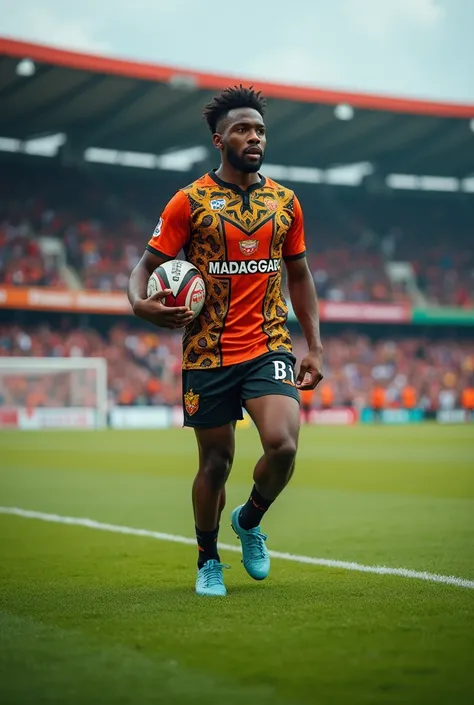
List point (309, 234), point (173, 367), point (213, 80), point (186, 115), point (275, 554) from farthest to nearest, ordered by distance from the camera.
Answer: point (309, 234) < point (173, 367) < point (186, 115) < point (213, 80) < point (275, 554)

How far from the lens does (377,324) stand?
148 ft

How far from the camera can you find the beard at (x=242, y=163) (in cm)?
562

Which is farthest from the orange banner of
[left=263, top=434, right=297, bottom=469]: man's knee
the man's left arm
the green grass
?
[left=263, top=434, right=297, bottom=469]: man's knee

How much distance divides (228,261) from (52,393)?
29163 millimetres

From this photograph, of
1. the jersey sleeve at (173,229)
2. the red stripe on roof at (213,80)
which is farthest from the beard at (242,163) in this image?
the red stripe on roof at (213,80)

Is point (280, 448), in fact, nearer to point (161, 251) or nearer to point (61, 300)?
point (161, 251)

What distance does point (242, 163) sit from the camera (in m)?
5.64

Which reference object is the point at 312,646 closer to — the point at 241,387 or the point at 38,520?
the point at 241,387

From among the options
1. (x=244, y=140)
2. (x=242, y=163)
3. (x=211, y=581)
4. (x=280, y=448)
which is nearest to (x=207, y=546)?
(x=211, y=581)

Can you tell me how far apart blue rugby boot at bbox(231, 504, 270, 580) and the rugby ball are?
1.16 metres

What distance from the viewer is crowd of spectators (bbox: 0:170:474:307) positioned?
Answer: 38688mm

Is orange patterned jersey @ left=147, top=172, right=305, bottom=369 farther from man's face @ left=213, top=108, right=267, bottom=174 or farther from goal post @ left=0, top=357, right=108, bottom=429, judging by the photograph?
goal post @ left=0, top=357, right=108, bottom=429

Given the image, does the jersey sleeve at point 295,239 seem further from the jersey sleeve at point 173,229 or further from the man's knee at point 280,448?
the man's knee at point 280,448

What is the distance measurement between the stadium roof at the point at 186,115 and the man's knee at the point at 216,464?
27.9 meters
